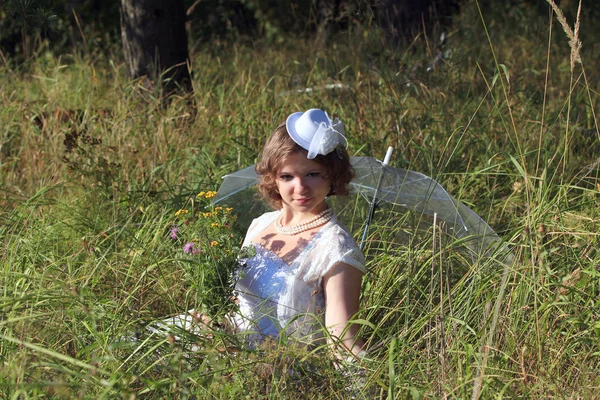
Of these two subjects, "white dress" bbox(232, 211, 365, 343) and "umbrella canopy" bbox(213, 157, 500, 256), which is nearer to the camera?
"white dress" bbox(232, 211, 365, 343)

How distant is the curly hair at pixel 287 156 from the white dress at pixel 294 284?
0.15 metres

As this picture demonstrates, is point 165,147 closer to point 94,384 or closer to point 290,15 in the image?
point 94,384

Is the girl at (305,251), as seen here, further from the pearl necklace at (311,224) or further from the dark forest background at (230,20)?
the dark forest background at (230,20)

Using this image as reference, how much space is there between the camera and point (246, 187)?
10.1 feet

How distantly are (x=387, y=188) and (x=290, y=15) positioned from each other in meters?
9.52

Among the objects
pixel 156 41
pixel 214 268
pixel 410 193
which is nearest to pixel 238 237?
pixel 214 268

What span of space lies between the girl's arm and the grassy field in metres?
0.10

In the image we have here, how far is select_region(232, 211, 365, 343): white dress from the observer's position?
2.47 m

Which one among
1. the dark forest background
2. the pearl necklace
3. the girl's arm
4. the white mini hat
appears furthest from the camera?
the dark forest background

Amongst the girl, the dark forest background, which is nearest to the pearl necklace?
the girl

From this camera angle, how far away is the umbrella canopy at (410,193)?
9.15 ft

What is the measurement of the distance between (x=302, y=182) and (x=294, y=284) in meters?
0.34

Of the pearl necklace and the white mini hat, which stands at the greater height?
the white mini hat

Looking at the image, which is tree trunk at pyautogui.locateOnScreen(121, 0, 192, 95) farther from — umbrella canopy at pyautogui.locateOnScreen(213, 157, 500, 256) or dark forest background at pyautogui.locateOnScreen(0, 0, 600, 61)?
umbrella canopy at pyautogui.locateOnScreen(213, 157, 500, 256)
